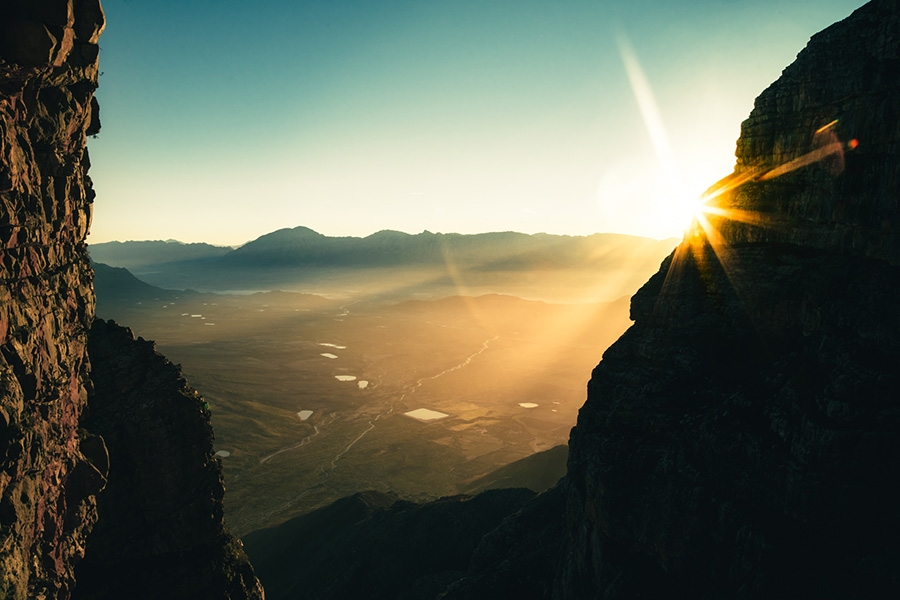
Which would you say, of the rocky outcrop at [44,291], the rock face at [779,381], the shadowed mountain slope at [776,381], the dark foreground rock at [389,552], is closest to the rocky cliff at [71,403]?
the rocky outcrop at [44,291]

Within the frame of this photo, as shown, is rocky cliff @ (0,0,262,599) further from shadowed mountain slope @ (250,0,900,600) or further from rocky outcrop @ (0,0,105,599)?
shadowed mountain slope @ (250,0,900,600)

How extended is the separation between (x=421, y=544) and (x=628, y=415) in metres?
39.2

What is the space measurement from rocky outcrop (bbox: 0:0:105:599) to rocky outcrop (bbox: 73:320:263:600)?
244cm

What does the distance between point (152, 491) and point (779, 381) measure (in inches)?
1352

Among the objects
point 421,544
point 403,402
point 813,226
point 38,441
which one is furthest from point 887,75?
point 403,402

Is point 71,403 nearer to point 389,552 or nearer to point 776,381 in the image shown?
point 776,381

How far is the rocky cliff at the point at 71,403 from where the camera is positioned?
16875mm

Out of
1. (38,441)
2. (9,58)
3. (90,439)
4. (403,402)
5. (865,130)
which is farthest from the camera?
(403,402)

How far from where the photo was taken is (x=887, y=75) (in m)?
20.2

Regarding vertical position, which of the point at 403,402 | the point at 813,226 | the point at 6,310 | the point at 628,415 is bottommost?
the point at 403,402

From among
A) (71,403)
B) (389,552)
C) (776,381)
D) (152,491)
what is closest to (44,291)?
(71,403)

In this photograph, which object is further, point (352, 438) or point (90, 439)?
point (352, 438)

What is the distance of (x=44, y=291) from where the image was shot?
2066 cm

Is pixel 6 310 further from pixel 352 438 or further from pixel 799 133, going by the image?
pixel 352 438
